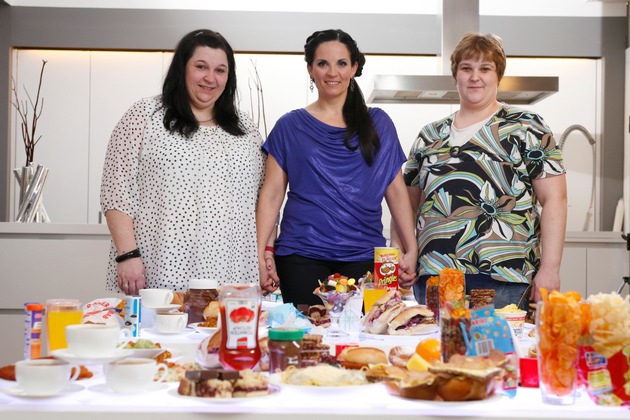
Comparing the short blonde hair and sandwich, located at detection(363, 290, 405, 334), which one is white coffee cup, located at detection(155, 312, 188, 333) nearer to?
sandwich, located at detection(363, 290, 405, 334)

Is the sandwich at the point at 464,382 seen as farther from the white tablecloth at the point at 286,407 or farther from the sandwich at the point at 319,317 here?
the sandwich at the point at 319,317

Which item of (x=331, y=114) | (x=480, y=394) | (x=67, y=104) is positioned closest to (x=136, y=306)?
(x=480, y=394)

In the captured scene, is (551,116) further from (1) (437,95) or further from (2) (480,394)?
(2) (480,394)

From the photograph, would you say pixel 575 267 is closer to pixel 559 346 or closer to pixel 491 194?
pixel 491 194

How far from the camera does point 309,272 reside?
8.67 feet

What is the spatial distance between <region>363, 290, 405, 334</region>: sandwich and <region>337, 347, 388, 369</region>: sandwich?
0.44 m

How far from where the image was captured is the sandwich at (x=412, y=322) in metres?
1.93

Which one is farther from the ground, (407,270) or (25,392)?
(407,270)

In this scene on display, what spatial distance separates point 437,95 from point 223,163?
7.25 feet

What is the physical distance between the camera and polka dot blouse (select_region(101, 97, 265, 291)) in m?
2.50

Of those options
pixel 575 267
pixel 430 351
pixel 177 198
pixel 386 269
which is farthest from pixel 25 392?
pixel 575 267

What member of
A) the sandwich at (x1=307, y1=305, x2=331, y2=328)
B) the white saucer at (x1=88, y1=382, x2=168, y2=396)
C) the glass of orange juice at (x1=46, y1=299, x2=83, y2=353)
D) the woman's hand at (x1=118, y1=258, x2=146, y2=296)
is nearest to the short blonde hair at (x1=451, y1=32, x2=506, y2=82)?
the sandwich at (x1=307, y1=305, x2=331, y2=328)

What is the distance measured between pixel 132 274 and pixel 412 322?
95cm

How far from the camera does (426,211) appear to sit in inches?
103
